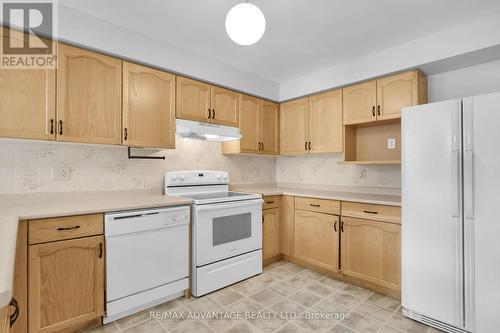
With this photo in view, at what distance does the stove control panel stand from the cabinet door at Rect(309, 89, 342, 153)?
117cm

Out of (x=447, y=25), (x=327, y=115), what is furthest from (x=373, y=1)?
(x=327, y=115)

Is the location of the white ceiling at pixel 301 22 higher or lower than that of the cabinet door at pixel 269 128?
higher

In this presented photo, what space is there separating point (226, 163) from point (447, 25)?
8.38 ft

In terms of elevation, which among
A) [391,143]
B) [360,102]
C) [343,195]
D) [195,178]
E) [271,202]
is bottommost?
[271,202]

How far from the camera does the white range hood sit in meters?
2.47

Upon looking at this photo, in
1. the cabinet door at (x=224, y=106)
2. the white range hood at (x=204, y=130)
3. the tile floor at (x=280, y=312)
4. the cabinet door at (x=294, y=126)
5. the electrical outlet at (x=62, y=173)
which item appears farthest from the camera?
the cabinet door at (x=294, y=126)

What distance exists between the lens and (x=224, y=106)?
2.94 meters

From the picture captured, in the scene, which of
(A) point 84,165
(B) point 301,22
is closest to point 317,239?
(B) point 301,22

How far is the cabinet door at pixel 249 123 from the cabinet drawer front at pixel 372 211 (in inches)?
51.8

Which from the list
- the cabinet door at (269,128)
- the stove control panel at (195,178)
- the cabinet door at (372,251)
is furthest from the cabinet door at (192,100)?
the cabinet door at (372,251)

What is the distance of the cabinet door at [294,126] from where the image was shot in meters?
3.30

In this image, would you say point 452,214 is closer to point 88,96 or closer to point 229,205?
point 229,205

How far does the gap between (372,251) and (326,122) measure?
59.5 inches

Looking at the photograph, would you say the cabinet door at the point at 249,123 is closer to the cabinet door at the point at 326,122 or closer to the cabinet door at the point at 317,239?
the cabinet door at the point at 326,122
